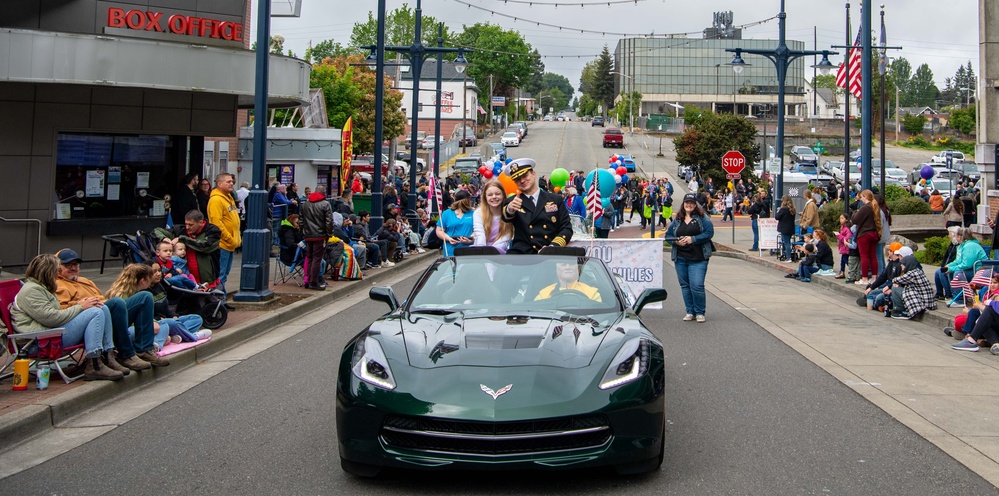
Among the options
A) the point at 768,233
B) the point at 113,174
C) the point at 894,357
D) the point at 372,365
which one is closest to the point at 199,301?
the point at 372,365

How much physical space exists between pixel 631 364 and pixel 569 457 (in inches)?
28.3

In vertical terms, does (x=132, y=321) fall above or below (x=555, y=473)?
above

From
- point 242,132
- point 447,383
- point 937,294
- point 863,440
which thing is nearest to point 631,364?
point 447,383

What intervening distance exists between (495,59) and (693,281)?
4572 inches

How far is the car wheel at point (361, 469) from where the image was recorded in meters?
5.35

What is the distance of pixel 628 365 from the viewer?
18.0 ft

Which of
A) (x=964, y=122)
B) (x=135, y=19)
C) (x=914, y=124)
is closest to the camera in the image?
(x=135, y=19)

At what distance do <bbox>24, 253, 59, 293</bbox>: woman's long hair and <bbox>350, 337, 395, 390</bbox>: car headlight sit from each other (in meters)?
3.37

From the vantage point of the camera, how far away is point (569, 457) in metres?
5.10

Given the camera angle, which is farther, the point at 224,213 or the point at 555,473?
the point at 224,213

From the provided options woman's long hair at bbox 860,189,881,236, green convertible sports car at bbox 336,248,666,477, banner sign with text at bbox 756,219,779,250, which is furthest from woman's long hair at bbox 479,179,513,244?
banner sign with text at bbox 756,219,779,250

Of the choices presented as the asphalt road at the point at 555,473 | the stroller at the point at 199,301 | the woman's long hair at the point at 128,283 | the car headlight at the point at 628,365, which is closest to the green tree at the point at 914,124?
the asphalt road at the point at 555,473

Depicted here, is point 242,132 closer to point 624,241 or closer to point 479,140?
point 624,241

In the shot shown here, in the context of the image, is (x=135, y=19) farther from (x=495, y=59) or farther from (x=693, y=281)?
(x=495, y=59)
